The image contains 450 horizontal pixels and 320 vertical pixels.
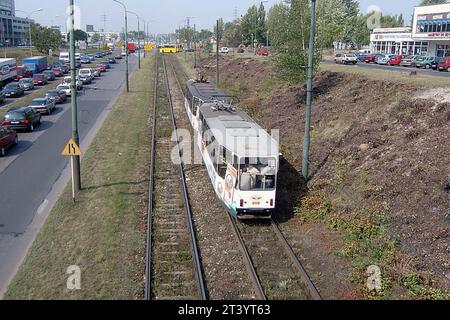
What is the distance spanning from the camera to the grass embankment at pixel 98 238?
1156 cm

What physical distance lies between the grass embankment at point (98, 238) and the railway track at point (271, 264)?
2.83 meters

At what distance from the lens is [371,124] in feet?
73.9

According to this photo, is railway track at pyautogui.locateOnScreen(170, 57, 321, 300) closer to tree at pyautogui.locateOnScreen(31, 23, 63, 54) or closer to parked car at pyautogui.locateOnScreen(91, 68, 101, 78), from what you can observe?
parked car at pyautogui.locateOnScreen(91, 68, 101, 78)

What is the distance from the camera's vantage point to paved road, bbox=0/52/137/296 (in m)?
14.4

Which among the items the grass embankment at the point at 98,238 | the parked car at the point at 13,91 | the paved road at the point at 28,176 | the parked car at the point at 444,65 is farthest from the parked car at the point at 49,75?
the parked car at the point at 444,65

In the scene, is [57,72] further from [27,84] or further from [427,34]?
[427,34]

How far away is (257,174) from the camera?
14.8 m

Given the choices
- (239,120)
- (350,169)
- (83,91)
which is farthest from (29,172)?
(83,91)

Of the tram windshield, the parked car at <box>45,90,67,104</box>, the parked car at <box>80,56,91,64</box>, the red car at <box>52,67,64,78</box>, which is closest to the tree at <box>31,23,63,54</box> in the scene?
the parked car at <box>80,56,91,64</box>

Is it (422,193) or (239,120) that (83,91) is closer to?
(239,120)

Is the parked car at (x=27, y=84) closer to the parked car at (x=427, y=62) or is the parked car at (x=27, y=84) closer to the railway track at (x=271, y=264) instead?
the railway track at (x=271, y=264)

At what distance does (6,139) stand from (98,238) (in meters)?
13.0
